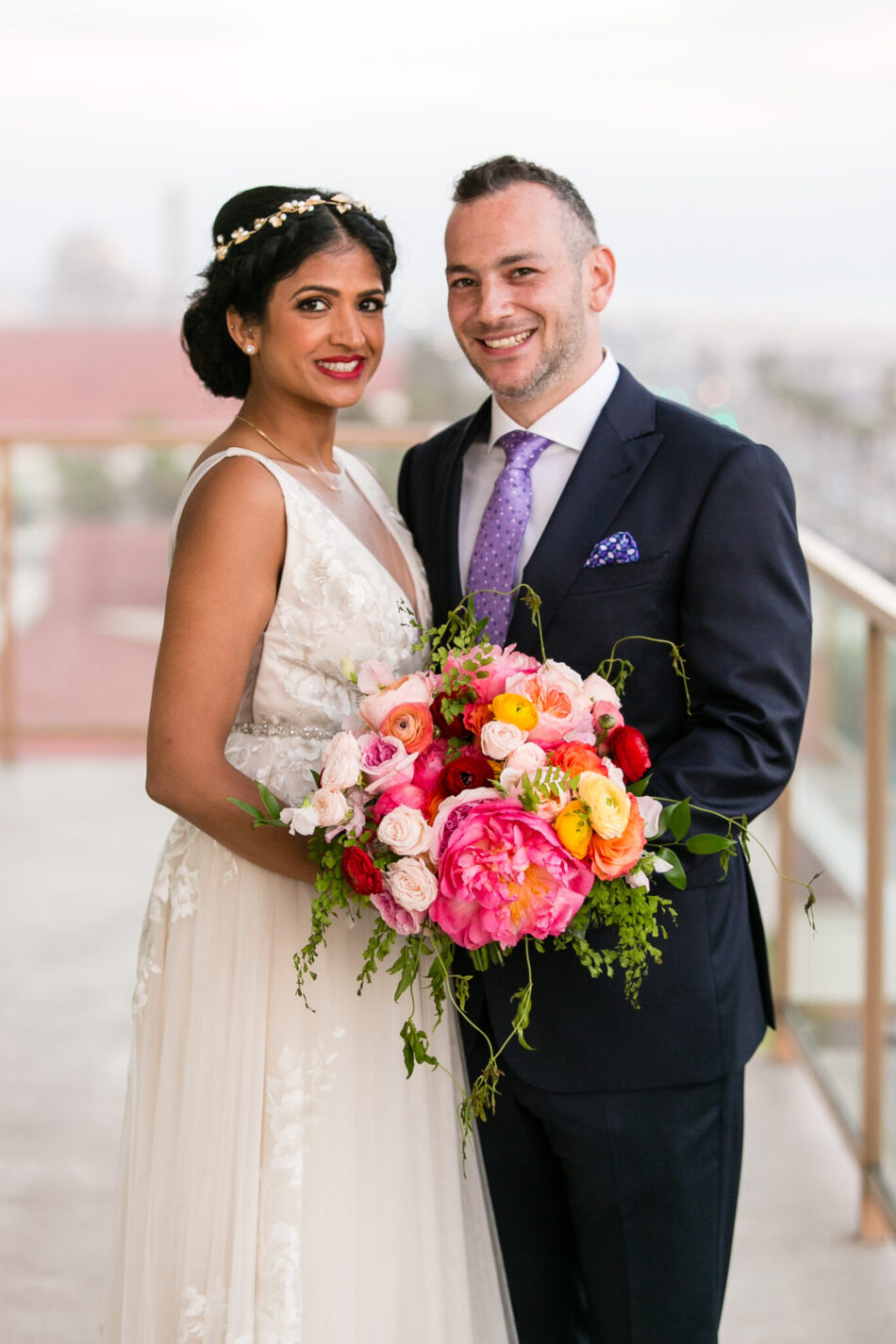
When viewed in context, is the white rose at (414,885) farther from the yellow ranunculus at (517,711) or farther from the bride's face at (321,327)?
the bride's face at (321,327)

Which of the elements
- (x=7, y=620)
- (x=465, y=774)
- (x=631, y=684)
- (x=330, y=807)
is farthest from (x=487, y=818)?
(x=7, y=620)

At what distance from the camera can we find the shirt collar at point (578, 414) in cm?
197

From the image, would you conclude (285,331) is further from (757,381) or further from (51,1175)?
(757,381)

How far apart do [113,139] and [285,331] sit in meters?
11.3

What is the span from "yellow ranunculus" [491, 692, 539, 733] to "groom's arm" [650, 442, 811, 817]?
320mm

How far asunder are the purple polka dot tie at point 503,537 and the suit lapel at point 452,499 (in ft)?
0.18

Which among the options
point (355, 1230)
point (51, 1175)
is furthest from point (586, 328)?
point (51, 1175)

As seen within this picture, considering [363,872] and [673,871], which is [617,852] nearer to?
[673,871]

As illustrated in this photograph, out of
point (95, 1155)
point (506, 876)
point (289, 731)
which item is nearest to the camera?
point (506, 876)

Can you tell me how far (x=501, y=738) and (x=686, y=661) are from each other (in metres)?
0.45

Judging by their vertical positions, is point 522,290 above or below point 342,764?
above

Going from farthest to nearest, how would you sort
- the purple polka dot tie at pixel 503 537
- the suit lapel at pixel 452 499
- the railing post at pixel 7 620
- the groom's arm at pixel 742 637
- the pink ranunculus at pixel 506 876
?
the railing post at pixel 7 620
the suit lapel at pixel 452 499
the purple polka dot tie at pixel 503 537
the groom's arm at pixel 742 637
the pink ranunculus at pixel 506 876

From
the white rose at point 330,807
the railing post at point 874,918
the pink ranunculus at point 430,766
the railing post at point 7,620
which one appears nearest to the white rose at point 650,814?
the pink ranunculus at point 430,766

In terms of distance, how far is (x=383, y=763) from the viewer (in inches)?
59.7
